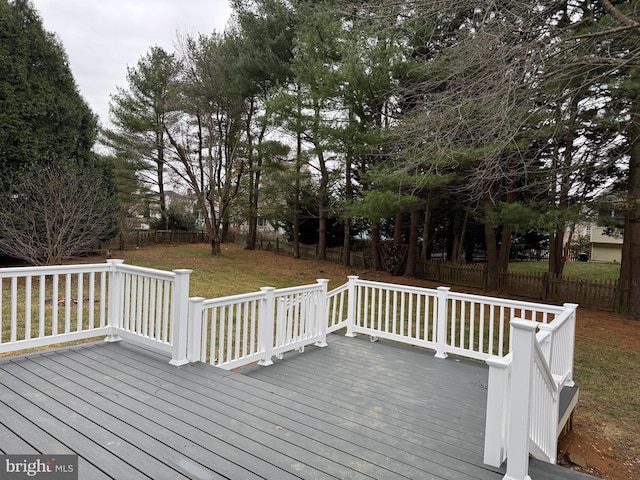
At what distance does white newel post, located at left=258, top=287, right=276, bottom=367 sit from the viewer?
4.21m

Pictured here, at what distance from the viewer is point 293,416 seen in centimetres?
287

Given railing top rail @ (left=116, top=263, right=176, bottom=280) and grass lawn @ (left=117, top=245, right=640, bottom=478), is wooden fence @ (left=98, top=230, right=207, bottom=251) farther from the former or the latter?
railing top rail @ (left=116, top=263, right=176, bottom=280)

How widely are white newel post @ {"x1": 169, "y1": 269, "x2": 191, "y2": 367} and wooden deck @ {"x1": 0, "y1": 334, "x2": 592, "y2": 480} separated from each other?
14 cm

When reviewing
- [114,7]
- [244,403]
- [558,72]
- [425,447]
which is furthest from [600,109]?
[114,7]

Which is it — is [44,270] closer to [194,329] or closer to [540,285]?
[194,329]

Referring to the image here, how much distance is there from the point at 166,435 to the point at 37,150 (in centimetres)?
1073

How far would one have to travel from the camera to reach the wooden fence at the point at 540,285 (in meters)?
9.36

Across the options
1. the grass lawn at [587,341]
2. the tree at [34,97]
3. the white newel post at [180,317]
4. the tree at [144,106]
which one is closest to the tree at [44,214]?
the tree at [34,97]

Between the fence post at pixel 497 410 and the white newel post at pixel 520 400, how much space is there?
92mm

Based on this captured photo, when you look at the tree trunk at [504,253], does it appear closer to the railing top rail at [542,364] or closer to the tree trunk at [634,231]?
the tree trunk at [634,231]

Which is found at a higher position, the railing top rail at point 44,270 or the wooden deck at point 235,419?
the railing top rail at point 44,270

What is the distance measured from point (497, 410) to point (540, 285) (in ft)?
30.9

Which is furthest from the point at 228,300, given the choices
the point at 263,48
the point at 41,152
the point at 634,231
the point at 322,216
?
the point at 263,48

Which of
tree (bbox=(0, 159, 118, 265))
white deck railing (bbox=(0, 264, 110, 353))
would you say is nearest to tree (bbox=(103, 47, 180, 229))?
tree (bbox=(0, 159, 118, 265))
